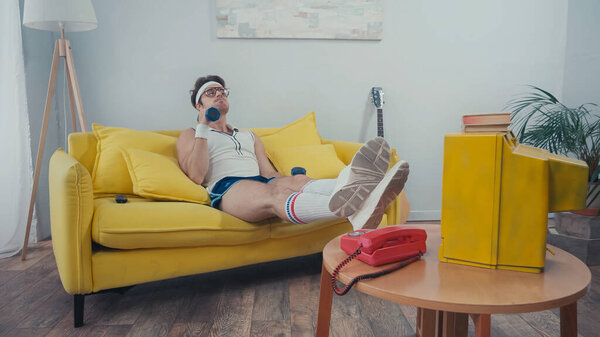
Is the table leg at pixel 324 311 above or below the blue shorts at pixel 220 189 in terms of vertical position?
below

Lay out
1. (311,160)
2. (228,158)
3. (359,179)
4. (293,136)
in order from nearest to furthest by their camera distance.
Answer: (359,179) → (228,158) → (311,160) → (293,136)

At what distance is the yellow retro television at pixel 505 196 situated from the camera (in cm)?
93

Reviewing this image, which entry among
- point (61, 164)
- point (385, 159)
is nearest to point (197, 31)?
point (61, 164)

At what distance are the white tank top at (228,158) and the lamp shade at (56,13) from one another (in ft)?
3.34

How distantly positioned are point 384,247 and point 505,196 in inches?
11.8

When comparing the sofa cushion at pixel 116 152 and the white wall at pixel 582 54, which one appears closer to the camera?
the sofa cushion at pixel 116 152

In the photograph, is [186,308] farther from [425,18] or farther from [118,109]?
[425,18]

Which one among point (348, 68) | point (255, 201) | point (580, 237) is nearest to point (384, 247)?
point (255, 201)

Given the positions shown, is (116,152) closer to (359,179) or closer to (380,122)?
(359,179)

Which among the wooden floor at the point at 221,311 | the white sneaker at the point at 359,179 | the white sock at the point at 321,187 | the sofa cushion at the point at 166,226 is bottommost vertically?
the wooden floor at the point at 221,311

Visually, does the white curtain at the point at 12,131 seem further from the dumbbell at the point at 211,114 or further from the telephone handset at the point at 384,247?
the telephone handset at the point at 384,247

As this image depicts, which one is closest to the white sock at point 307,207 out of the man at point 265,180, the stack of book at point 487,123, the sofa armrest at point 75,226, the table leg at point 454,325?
the man at point 265,180

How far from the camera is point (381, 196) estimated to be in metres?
1.30

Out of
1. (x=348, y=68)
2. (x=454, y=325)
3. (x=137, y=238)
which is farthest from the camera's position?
(x=348, y=68)
